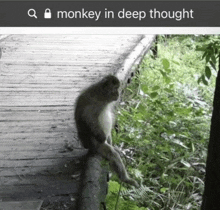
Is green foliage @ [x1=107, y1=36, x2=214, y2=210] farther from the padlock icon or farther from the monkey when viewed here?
the padlock icon

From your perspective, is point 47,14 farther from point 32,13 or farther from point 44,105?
point 44,105

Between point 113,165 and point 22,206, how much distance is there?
68 cm

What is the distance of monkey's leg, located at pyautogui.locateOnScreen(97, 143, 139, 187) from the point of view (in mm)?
2305

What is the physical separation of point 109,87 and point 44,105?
993 mm

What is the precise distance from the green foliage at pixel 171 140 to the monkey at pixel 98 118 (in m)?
0.20

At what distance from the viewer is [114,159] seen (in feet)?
7.55

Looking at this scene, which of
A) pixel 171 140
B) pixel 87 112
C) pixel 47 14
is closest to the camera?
pixel 47 14

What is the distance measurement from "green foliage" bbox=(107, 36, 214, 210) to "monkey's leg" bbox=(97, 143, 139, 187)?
0.36 feet

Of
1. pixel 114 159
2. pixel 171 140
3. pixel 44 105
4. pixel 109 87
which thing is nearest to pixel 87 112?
pixel 109 87

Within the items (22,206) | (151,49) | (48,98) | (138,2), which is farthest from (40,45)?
(138,2)

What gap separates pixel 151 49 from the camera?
433 cm

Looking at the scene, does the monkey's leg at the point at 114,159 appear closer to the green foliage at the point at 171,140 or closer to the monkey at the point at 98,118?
the monkey at the point at 98,118

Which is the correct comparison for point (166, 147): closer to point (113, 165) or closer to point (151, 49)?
point (113, 165)

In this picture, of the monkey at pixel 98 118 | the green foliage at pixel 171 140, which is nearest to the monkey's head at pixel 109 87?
the monkey at pixel 98 118
